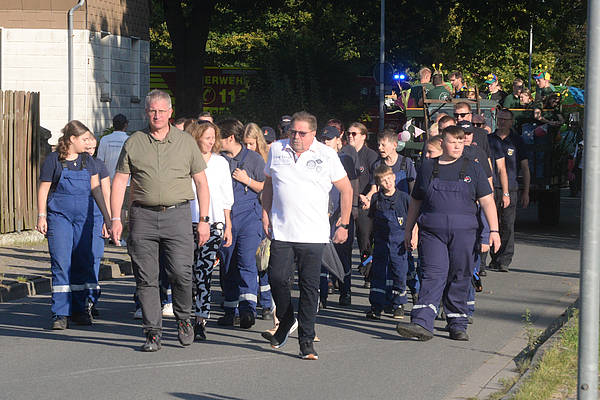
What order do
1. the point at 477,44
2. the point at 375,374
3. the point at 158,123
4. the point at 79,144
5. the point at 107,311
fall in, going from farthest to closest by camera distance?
the point at 477,44
the point at 107,311
the point at 79,144
the point at 158,123
the point at 375,374

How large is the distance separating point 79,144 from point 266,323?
7.41 ft

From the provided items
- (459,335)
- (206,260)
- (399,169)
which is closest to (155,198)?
(206,260)

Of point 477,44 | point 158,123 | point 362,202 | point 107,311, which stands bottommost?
point 107,311

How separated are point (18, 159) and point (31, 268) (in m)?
3.35

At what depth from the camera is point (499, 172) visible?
13.5 m

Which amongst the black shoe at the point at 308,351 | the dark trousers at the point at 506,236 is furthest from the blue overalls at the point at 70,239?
the dark trousers at the point at 506,236

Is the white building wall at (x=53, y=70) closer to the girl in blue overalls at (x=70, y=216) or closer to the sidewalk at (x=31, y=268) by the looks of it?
the sidewalk at (x=31, y=268)

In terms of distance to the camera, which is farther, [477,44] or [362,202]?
[477,44]

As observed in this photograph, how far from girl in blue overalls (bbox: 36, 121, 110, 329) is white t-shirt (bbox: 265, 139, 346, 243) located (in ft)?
6.98

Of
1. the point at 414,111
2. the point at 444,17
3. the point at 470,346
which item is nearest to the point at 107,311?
the point at 470,346

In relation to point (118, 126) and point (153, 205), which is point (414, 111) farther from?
point (153, 205)

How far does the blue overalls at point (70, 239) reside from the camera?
9.66m

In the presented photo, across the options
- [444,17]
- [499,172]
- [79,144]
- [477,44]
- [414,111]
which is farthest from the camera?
[477,44]

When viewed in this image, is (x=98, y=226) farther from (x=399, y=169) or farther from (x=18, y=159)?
(x=18, y=159)
